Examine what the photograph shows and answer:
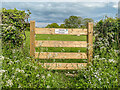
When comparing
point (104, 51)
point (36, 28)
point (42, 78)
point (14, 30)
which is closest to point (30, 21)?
point (36, 28)

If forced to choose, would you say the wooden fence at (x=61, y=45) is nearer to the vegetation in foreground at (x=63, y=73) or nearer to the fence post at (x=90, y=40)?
the fence post at (x=90, y=40)

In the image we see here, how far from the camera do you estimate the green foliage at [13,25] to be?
4.00 meters

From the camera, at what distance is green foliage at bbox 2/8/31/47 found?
4.00m

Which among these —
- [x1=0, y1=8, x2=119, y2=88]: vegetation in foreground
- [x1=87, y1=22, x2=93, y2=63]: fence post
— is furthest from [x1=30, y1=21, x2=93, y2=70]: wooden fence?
[x1=0, y1=8, x2=119, y2=88]: vegetation in foreground

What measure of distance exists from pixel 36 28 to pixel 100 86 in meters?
2.30

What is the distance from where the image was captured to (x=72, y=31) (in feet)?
13.1

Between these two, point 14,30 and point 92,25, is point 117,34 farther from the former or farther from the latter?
point 14,30

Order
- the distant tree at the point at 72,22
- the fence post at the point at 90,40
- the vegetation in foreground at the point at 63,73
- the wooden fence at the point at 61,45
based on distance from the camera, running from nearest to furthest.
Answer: the vegetation in foreground at the point at 63,73
the wooden fence at the point at 61,45
the fence post at the point at 90,40
the distant tree at the point at 72,22

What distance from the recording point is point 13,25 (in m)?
4.04

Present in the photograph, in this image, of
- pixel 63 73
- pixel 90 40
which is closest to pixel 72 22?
pixel 90 40

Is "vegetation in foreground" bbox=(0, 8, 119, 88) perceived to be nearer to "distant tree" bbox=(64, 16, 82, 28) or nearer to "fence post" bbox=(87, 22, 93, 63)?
"fence post" bbox=(87, 22, 93, 63)

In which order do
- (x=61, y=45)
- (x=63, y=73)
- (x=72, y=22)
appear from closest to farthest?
(x=61, y=45) → (x=63, y=73) → (x=72, y=22)

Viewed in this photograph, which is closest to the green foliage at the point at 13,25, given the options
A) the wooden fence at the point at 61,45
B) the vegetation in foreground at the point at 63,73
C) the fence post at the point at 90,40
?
the vegetation in foreground at the point at 63,73

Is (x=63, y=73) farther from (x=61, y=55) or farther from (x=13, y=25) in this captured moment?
(x=13, y=25)
